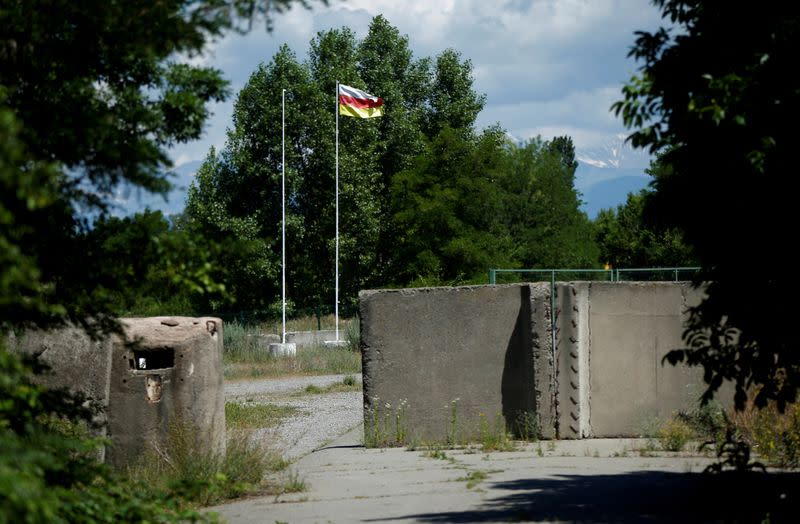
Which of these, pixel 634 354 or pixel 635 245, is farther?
pixel 635 245

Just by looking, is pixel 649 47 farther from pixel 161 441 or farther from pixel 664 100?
pixel 161 441

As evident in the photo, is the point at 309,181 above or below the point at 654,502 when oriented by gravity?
above

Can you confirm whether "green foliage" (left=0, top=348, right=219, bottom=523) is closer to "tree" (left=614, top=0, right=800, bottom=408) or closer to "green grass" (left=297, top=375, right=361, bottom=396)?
"tree" (left=614, top=0, right=800, bottom=408)

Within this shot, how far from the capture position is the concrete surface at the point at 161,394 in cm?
1100

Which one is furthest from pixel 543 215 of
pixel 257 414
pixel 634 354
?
pixel 634 354

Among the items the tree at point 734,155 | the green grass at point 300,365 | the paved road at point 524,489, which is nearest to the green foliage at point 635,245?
the green grass at point 300,365

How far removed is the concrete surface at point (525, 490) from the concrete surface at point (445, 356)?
77 cm

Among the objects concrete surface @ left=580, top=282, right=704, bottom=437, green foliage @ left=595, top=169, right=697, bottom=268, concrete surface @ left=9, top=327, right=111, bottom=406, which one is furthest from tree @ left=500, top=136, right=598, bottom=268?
concrete surface @ left=9, top=327, right=111, bottom=406

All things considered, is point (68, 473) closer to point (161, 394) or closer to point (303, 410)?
point (161, 394)

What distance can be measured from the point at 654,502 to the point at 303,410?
42.5 feet

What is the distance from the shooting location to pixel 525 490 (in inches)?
380

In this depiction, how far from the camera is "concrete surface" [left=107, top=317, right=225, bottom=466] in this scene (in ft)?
36.1

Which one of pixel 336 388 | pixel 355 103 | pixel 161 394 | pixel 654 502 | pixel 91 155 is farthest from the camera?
pixel 355 103

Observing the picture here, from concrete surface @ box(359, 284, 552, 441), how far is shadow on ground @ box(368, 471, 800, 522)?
3484 mm
